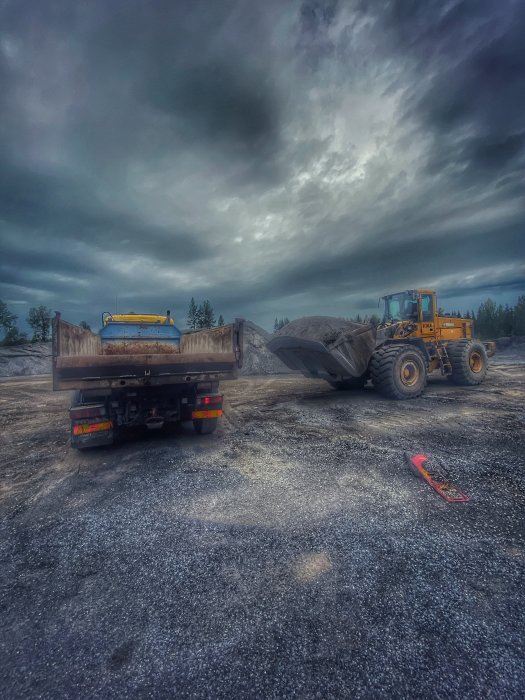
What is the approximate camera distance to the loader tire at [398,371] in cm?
890

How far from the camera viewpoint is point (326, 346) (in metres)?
8.50

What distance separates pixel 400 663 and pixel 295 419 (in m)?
5.68

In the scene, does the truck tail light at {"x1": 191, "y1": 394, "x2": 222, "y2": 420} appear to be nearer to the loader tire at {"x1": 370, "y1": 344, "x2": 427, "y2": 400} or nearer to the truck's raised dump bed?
the truck's raised dump bed

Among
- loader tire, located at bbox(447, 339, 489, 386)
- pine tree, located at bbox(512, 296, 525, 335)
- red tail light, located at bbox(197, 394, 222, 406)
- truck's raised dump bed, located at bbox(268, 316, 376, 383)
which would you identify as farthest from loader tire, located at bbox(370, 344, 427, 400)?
pine tree, located at bbox(512, 296, 525, 335)

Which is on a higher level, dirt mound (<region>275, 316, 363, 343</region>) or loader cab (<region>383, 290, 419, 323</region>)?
loader cab (<region>383, 290, 419, 323</region>)

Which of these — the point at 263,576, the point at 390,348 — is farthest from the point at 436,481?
the point at 390,348

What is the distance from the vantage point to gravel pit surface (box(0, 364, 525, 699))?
1.79m

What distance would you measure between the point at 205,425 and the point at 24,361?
34.4 metres

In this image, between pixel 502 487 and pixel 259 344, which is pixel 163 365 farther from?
pixel 259 344

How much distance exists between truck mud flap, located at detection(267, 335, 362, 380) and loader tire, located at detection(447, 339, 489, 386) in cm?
465

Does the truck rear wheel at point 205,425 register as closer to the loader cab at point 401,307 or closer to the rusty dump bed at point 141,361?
the rusty dump bed at point 141,361

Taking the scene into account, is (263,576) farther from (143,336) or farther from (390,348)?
(390,348)

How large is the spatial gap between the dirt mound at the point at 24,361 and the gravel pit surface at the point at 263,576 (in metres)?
32.0

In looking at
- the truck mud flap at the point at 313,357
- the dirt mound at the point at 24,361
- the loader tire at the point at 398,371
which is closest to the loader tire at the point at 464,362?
the loader tire at the point at 398,371
